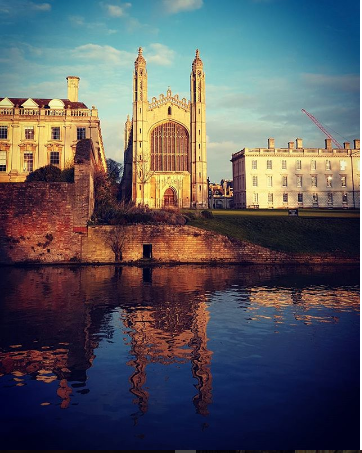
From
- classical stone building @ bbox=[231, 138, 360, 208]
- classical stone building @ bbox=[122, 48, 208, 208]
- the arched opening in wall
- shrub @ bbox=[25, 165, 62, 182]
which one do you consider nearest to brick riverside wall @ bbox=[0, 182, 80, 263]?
shrub @ bbox=[25, 165, 62, 182]

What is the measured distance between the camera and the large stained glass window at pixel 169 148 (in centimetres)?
6338

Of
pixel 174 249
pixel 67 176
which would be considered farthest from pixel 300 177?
pixel 67 176

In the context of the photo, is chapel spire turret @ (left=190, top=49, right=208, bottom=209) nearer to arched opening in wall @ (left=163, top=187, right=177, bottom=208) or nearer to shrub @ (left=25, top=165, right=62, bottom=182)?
arched opening in wall @ (left=163, top=187, right=177, bottom=208)

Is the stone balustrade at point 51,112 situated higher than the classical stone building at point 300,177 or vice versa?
the stone balustrade at point 51,112

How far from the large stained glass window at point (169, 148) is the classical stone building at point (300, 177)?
38.7 ft

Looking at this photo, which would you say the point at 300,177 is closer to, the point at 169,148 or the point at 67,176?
the point at 169,148

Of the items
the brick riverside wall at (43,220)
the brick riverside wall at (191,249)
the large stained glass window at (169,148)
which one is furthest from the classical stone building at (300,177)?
the brick riverside wall at (43,220)

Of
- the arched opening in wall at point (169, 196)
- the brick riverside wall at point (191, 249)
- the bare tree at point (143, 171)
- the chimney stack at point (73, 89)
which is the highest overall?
the chimney stack at point (73, 89)

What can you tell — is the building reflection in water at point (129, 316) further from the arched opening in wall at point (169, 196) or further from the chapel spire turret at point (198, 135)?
the arched opening in wall at point (169, 196)

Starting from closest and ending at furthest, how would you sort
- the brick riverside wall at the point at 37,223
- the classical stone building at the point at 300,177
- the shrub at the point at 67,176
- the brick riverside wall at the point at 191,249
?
1. the brick riverside wall at the point at 37,223
2. the brick riverside wall at the point at 191,249
3. the shrub at the point at 67,176
4. the classical stone building at the point at 300,177

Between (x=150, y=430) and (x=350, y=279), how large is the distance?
16688mm

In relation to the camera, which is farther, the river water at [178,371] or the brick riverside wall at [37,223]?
the brick riverside wall at [37,223]

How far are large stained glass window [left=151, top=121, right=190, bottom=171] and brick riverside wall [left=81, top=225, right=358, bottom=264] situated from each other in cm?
3756

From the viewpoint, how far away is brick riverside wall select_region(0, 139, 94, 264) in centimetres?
2553
